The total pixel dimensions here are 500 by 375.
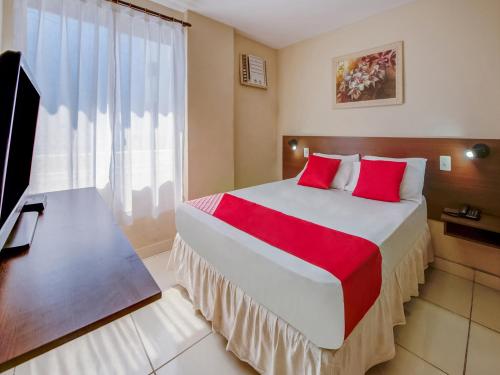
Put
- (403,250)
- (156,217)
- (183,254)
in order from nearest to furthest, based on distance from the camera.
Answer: (403,250), (183,254), (156,217)

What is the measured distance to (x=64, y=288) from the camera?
608 millimetres

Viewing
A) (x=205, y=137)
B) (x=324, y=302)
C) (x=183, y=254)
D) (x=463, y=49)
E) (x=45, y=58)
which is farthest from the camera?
(x=205, y=137)

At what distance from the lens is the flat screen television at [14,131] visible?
1.74 feet

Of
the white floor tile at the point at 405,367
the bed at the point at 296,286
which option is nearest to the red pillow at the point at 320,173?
the bed at the point at 296,286

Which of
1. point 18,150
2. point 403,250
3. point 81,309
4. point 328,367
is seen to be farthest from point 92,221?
point 403,250

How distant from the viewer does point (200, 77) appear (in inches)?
107

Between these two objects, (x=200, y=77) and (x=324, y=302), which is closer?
(x=324, y=302)

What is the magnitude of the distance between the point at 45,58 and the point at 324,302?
250cm

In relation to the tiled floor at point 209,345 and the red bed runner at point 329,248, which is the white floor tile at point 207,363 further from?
the red bed runner at point 329,248

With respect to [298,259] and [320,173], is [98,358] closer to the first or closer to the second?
[298,259]

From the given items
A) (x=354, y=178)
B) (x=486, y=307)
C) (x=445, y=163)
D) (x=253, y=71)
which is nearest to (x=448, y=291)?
(x=486, y=307)

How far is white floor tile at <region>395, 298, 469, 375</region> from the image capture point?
1.44 meters

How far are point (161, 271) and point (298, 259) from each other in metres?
1.66

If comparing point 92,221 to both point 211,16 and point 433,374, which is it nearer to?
point 433,374
